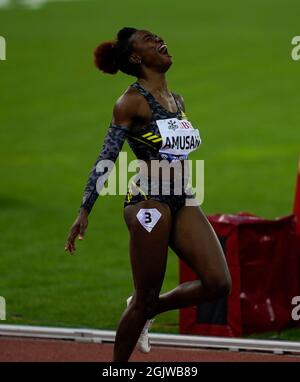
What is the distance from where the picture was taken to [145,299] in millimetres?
6992

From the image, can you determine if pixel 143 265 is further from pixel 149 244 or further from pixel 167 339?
pixel 167 339

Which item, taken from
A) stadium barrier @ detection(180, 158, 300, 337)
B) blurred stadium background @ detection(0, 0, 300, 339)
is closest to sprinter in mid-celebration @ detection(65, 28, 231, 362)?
stadium barrier @ detection(180, 158, 300, 337)

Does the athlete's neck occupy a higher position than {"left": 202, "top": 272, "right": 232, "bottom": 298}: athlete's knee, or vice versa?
the athlete's neck

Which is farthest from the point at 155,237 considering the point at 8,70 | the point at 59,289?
the point at 8,70

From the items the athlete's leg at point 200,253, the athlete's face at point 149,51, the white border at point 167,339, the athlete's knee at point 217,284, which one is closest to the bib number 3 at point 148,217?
the athlete's leg at point 200,253

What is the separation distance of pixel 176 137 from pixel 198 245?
2.15 ft

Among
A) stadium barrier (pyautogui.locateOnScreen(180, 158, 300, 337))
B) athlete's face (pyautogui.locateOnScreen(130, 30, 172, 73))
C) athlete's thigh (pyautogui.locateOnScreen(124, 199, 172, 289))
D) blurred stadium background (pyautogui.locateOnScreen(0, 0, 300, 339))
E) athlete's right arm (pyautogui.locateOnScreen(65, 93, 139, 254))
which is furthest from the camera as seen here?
blurred stadium background (pyautogui.locateOnScreen(0, 0, 300, 339))

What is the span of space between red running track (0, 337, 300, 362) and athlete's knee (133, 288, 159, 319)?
3.81ft

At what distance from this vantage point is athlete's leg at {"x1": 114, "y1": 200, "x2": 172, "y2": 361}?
22.7 ft

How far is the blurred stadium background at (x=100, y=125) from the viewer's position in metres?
11.7

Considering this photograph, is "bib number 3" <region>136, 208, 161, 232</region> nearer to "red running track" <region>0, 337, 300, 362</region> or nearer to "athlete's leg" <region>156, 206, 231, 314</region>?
"athlete's leg" <region>156, 206, 231, 314</region>

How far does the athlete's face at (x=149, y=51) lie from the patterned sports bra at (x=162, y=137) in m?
0.17

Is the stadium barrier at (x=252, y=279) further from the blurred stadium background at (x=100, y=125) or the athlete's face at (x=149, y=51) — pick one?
the athlete's face at (x=149, y=51)
